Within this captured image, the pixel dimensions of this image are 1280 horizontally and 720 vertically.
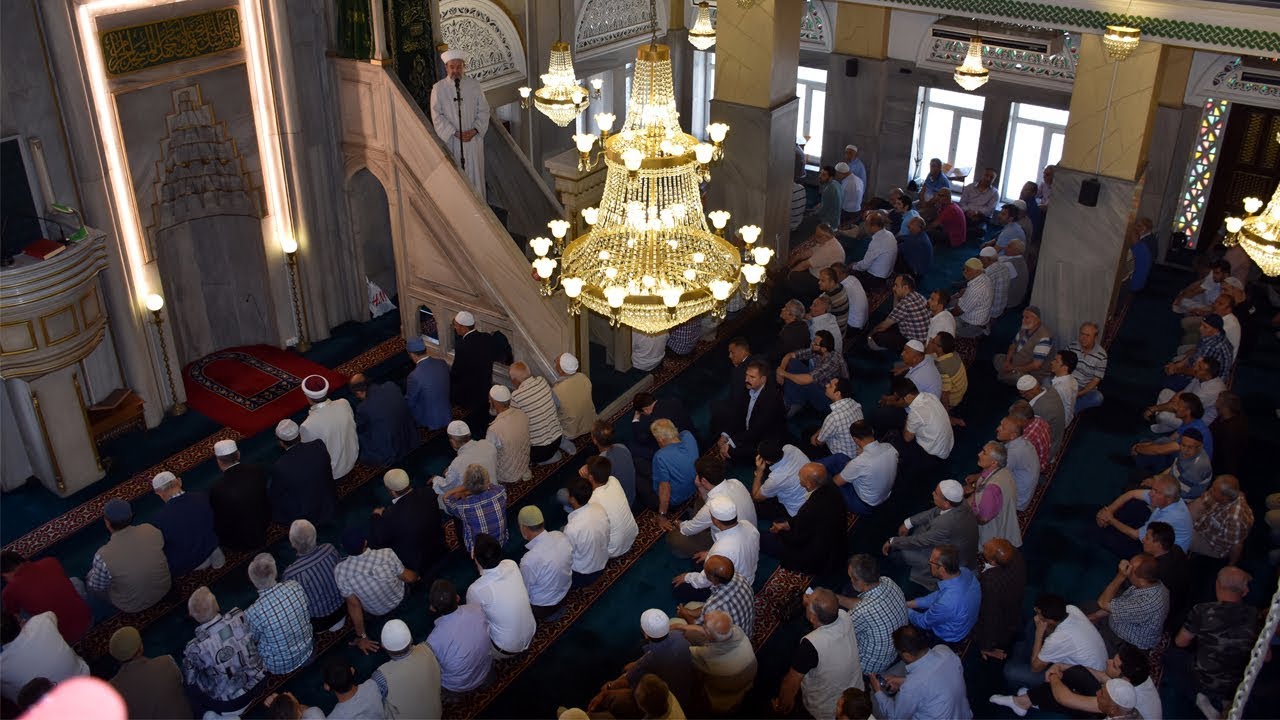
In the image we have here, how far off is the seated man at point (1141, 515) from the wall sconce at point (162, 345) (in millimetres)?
6532

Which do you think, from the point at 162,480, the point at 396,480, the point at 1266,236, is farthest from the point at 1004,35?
the point at 162,480

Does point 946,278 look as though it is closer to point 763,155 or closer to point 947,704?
point 763,155

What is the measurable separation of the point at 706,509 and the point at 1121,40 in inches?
169

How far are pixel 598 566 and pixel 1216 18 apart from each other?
17.7 ft

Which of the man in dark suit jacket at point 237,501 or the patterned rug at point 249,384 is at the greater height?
the man in dark suit jacket at point 237,501

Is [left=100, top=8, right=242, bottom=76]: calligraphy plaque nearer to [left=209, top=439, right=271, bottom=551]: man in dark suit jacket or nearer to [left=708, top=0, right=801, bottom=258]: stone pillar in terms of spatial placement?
[left=209, top=439, right=271, bottom=551]: man in dark suit jacket

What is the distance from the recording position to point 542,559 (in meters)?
5.73

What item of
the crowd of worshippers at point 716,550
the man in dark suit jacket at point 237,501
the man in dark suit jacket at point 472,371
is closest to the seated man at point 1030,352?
the crowd of worshippers at point 716,550

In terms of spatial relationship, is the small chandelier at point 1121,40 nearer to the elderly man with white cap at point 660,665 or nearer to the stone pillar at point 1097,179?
the stone pillar at point 1097,179

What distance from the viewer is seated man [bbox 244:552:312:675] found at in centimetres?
521

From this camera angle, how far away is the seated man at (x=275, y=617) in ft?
17.1

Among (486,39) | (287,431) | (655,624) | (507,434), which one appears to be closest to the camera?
(655,624)

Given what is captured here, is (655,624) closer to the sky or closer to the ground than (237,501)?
closer to the sky

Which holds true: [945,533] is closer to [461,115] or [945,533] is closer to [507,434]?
[507,434]
